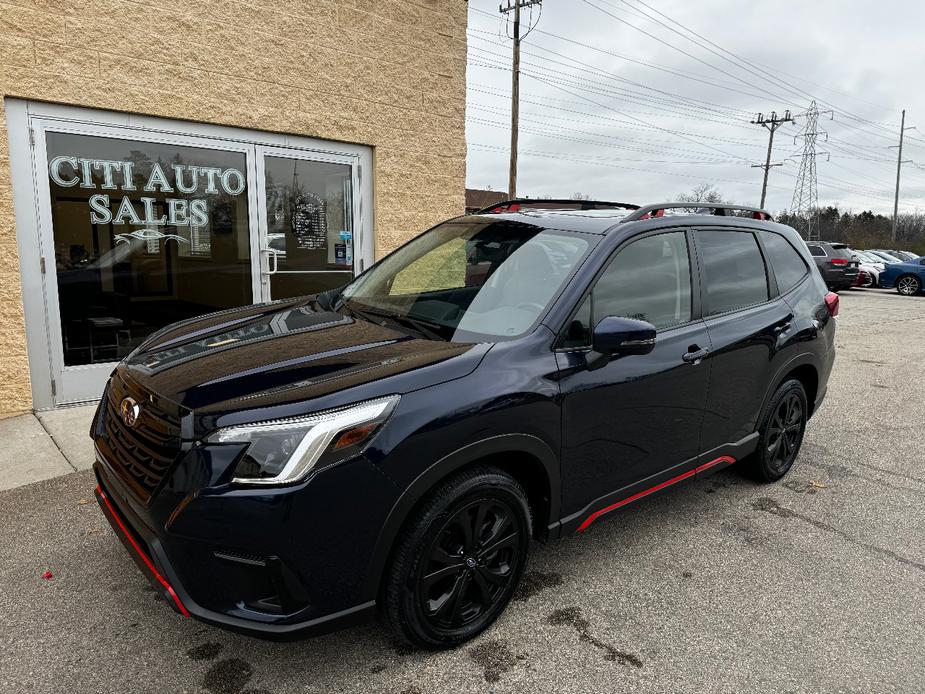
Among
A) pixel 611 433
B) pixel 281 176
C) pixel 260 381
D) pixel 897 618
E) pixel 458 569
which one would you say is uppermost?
pixel 281 176

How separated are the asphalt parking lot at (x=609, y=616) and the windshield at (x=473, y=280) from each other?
1.23 metres

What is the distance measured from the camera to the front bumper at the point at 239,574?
208 centimetres

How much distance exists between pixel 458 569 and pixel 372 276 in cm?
194

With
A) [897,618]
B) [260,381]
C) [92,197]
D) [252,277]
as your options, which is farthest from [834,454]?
[92,197]

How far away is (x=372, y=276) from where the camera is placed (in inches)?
153

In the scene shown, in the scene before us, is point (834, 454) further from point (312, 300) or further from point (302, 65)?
point (302, 65)

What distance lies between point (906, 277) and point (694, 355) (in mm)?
24960

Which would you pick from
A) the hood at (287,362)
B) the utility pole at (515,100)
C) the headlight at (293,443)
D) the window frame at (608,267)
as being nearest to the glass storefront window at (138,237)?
the hood at (287,362)

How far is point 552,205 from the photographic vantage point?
393cm

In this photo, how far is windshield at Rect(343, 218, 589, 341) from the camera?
292 cm

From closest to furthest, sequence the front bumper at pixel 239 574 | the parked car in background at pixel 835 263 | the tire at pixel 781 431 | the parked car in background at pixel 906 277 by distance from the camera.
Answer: the front bumper at pixel 239 574 < the tire at pixel 781 431 < the parked car in background at pixel 835 263 < the parked car in background at pixel 906 277

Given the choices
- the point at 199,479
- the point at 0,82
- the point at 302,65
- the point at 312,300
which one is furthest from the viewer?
the point at 302,65

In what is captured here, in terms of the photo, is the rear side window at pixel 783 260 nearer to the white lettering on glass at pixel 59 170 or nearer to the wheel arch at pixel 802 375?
the wheel arch at pixel 802 375

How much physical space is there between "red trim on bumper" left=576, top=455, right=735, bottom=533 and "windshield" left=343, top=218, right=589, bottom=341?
0.97m
